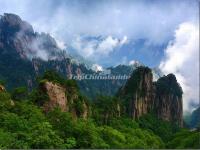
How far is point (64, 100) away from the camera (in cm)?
9162

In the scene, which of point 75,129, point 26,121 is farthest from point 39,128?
point 75,129

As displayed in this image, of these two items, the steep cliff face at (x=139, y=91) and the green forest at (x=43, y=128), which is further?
the steep cliff face at (x=139, y=91)

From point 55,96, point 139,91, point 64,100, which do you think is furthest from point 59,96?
point 139,91

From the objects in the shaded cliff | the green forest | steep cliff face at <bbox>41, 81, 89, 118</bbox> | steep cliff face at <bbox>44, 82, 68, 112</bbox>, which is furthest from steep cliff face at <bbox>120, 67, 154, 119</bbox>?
steep cliff face at <bbox>44, 82, 68, 112</bbox>

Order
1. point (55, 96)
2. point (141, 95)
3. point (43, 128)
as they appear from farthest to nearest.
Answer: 1. point (141, 95)
2. point (55, 96)
3. point (43, 128)

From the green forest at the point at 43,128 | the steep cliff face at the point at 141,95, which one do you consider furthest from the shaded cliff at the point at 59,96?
the steep cliff face at the point at 141,95

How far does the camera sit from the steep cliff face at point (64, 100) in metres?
85.8

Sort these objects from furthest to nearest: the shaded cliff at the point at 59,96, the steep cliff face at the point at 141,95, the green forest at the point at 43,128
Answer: the steep cliff face at the point at 141,95 → the shaded cliff at the point at 59,96 → the green forest at the point at 43,128

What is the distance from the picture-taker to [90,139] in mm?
70625

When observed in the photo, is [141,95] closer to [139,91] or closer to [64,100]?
[139,91]

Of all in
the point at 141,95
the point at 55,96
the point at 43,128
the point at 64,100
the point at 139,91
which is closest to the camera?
the point at 43,128

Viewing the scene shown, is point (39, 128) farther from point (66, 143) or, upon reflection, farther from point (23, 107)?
point (23, 107)

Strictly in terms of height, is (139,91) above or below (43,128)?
above

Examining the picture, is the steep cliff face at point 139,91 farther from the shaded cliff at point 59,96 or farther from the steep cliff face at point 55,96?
the steep cliff face at point 55,96
